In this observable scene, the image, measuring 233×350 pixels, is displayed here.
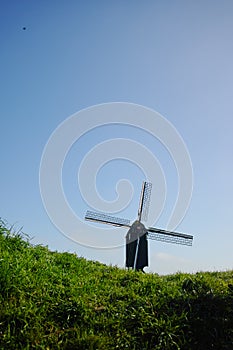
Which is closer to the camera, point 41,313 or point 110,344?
point 110,344

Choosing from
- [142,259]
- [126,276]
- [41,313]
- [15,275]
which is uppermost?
[142,259]

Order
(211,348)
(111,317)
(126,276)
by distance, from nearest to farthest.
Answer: (211,348)
(111,317)
(126,276)

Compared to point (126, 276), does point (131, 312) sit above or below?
below

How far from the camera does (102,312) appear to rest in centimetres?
605

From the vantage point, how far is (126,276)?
8414 millimetres

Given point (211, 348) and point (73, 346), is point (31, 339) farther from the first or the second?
point (211, 348)

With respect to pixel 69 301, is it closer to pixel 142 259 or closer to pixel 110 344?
pixel 110 344

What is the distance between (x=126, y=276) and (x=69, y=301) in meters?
2.50

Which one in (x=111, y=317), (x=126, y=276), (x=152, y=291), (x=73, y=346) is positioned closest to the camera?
(x=73, y=346)

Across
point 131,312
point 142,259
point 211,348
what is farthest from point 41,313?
point 142,259

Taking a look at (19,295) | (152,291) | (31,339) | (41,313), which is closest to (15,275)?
(19,295)

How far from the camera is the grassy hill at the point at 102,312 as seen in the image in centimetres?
527

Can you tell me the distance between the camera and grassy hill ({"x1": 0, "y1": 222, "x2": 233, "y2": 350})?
5.27 m

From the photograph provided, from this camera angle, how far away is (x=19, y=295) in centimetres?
588
